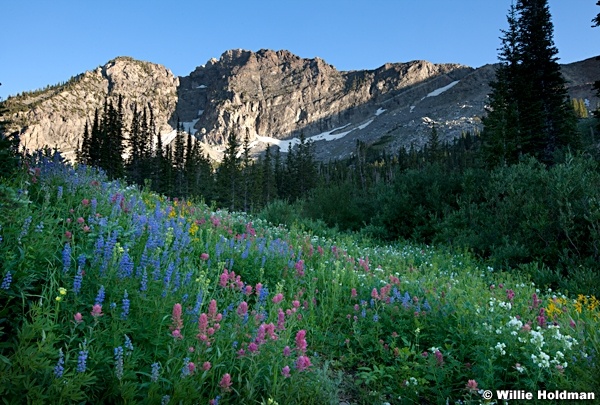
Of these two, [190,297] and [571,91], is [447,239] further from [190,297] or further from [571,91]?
[571,91]

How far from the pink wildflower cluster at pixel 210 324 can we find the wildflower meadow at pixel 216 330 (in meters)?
0.01

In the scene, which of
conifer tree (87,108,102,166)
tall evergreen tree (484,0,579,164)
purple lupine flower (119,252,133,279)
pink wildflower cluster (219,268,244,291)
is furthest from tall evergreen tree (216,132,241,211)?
purple lupine flower (119,252,133,279)

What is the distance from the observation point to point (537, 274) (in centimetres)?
804

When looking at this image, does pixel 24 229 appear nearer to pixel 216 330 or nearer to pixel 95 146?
pixel 216 330

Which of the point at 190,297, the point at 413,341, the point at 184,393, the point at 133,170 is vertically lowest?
the point at 413,341

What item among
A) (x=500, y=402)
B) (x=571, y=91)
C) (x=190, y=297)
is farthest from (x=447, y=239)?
(x=571, y=91)

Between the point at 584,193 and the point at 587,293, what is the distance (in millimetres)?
3750

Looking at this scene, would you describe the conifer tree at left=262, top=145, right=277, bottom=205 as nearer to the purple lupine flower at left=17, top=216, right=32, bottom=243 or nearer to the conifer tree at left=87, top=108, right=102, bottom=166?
the conifer tree at left=87, top=108, right=102, bottom=166

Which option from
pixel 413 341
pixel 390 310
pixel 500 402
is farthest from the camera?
pixel 390 310

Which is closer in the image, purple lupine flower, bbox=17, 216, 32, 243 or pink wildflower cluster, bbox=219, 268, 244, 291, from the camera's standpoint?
purple lupine flower, bbox=17, 216, 32, 243

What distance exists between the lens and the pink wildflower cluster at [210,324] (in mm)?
2451

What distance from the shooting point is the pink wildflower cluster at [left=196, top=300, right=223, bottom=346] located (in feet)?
8.04

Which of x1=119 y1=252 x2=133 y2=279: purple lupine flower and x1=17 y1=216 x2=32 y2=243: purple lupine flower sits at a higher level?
x1=17 y1=216 x2=32 y2=243: purple lupine flower

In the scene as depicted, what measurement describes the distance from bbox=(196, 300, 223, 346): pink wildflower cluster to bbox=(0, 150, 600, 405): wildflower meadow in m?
0.01
